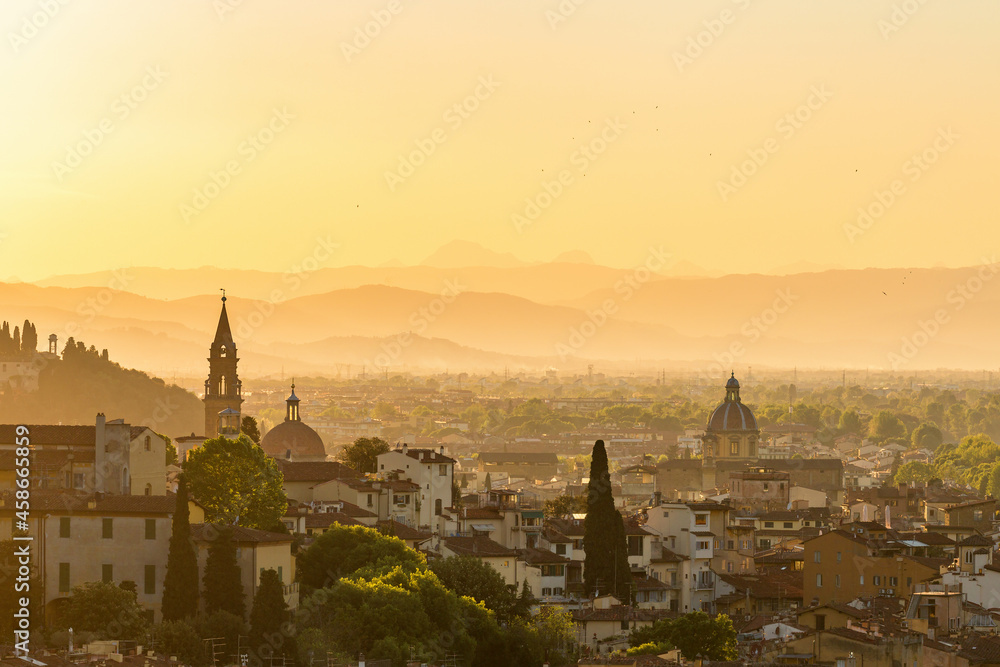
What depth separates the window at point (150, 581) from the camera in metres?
45.5

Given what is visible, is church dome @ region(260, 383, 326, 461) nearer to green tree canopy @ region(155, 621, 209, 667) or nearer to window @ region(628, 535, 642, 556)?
window @ region(628, 535, 642, 556)

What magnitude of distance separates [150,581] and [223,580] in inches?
98.5

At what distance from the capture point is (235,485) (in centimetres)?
5172

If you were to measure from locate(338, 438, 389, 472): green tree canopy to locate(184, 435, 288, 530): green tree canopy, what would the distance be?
64.2ft

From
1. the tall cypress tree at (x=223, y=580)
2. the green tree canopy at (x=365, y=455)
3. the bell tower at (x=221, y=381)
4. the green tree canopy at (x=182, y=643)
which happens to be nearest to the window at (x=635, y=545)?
the green tree canopy at (x=365, y=455)

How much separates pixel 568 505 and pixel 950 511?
1782 cm

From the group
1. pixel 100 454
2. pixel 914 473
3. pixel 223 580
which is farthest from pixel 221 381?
pixel 914 473

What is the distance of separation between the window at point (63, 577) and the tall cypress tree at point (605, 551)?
17.4m

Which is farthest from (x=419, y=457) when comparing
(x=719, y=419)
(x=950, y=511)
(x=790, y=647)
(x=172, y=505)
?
(x=719, y=419)

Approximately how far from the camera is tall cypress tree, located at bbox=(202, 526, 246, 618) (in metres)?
43.9

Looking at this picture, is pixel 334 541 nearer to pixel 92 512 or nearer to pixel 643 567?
pixel 92 512

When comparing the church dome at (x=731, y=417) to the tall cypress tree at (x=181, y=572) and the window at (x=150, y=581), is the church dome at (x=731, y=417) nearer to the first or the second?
the window at (x=150, y=581)

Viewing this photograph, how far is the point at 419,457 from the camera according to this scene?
66438 mm

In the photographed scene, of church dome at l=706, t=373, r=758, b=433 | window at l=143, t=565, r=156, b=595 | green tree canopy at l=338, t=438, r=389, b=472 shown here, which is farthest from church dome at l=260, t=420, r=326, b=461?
church dome at l=706, t=373, r=758, b=433
